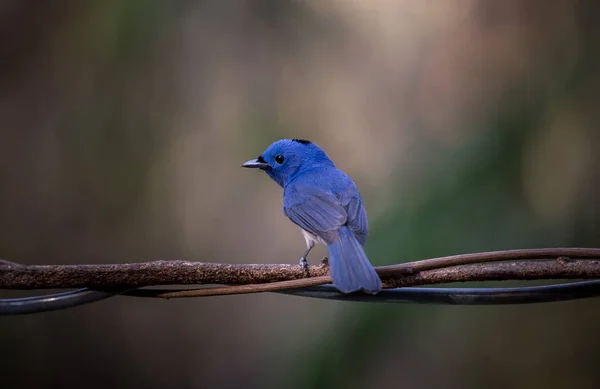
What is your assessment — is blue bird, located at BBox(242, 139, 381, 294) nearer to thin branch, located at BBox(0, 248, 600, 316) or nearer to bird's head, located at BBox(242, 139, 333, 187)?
bird's head, located at BBox(242, 139, 333, 187)

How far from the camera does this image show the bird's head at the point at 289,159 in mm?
3545

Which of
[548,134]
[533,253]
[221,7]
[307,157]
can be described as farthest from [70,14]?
[533,253]

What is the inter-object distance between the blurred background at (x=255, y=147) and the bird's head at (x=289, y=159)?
997 millimetres

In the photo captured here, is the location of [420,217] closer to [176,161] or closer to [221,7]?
[176,161]

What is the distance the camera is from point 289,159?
11.7ft

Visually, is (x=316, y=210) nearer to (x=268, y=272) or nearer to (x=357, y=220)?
(x=357, y=220)

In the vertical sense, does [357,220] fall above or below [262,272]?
above

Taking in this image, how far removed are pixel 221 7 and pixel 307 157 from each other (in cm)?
241

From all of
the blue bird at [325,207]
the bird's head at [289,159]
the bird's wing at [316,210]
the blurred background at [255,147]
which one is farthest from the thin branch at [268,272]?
the blurred background at [255,147]

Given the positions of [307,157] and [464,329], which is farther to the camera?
[464,329]

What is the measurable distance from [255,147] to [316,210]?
2.09 metres

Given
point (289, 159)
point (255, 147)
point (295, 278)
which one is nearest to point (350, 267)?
point (295, 278)

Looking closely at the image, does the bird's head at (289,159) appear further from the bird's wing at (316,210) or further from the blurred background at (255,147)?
the blurred background at (255,147)

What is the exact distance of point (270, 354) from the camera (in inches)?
195
